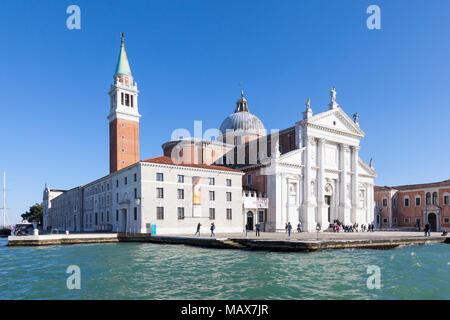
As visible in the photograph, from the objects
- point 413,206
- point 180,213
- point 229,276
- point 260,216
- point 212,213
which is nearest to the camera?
point 229,276

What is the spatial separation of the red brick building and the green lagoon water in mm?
30145

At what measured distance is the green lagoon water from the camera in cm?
1112

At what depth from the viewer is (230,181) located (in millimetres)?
36094

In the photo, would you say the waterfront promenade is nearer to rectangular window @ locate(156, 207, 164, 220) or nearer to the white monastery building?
rectangular window @ locate(156, 207, 164, 220)

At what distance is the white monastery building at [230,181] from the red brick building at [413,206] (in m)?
7.41

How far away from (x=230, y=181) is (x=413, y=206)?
1137 inches

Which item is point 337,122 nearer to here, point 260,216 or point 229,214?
point 260,216

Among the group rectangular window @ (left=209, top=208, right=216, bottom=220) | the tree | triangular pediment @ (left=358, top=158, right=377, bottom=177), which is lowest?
the tree

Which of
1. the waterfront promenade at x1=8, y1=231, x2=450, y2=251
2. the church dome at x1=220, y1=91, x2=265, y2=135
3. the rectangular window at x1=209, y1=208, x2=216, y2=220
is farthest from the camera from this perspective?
the church dome at x1=220, y1=91, x2=265, y2=135

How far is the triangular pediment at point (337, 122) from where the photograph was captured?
41000mm

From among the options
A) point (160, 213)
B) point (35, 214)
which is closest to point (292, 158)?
point (160, 213)

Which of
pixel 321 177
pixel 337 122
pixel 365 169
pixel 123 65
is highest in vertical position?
pixel 123 65

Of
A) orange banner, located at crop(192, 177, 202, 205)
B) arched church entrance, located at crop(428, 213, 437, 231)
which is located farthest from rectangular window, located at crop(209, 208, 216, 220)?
arched church entrance, located at crop(428, 213, 437, 231)
